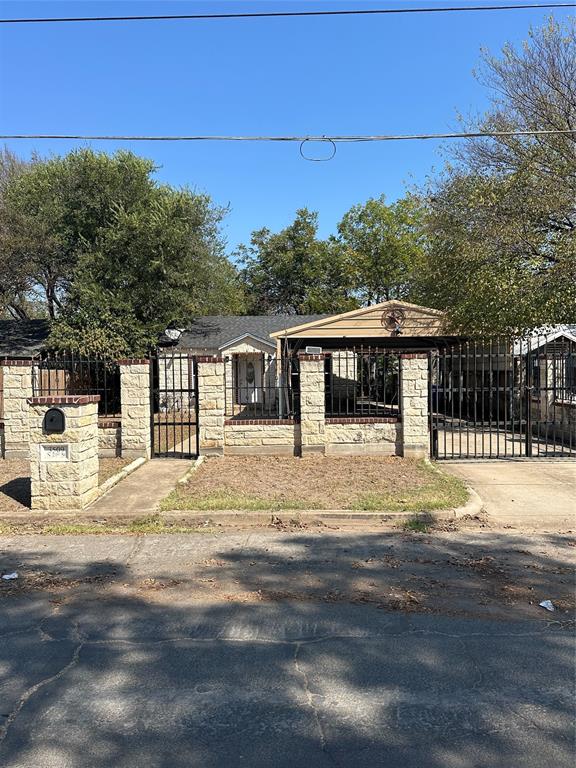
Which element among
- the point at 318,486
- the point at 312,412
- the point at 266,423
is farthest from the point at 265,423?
the point at 318,486

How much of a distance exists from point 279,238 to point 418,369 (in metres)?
34.3

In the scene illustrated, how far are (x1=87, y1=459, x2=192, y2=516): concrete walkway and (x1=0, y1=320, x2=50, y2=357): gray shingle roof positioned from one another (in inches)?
574

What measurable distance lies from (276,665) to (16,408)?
1023 cm

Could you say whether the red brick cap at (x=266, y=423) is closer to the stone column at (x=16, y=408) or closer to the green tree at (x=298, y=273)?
the stone column at (x=16, y=408)

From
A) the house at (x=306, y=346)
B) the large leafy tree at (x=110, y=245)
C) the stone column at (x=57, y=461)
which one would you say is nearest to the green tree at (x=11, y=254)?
the large leafy tree at (x=110, y=245)

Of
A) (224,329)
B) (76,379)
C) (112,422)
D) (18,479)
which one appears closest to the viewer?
(18,479)

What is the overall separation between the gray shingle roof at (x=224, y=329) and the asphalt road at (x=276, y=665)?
20.4m

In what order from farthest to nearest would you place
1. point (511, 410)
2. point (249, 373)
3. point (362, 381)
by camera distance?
point (249, 373)
point (362, 381)
point (511, 410)

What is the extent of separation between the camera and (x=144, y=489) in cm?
905

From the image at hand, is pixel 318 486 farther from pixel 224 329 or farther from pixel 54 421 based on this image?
pixel 224 329

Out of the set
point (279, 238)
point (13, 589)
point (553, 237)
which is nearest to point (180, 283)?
point (553, 237)

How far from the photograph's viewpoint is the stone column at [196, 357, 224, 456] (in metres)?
11.6

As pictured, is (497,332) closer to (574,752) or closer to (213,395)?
(213,395)

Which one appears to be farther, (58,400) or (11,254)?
(11,254)
